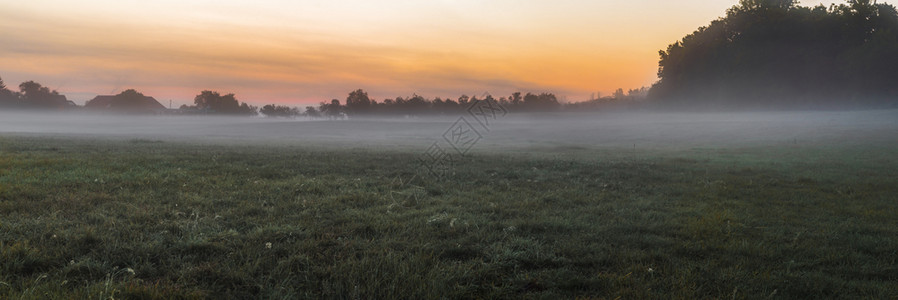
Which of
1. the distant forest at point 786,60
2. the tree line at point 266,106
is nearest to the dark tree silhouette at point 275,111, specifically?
the tree line at point 266,106

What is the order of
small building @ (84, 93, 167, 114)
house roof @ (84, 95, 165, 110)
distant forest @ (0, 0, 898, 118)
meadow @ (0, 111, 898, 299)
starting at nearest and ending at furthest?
meadow @ (0, 111, 898, 299), distant forest @ (0, 0, 898, 118), small building @ (84, 93, 167, 114), house roof @ (84, 95, 165, 110)

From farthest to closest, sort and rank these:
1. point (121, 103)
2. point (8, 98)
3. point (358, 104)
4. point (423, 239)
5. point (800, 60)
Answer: point (358, 104), point (121, 103), point (8, 98), point (800, 60), point (423, 239)

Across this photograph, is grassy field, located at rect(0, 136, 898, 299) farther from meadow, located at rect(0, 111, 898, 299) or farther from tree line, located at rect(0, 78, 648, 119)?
tree line, located at rect(0, 78, 648, 119)

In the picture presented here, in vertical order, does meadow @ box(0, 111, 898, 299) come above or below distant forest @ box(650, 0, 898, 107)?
below

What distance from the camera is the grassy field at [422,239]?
12.9ft

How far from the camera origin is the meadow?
3930 millimetres

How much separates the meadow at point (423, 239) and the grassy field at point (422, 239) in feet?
0.08

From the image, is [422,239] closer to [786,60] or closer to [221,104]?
[786,60]

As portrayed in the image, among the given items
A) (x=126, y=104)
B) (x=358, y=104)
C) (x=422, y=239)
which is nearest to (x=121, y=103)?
(x=126, y=104)

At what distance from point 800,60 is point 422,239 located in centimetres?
8212

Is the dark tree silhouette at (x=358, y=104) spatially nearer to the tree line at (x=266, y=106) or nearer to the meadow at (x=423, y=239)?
the tree line at (x=266, y=106)

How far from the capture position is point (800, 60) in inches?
2603

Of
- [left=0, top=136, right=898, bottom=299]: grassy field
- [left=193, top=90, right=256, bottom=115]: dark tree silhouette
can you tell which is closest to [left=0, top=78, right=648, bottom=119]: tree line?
[left=193, top=90, right=256, bottom=115]: dark tree silhouette

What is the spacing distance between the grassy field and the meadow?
0.02 meters
